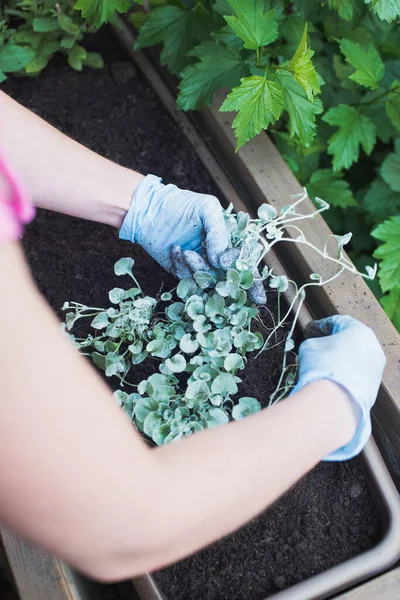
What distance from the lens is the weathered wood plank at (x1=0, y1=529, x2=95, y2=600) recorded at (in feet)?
3.16

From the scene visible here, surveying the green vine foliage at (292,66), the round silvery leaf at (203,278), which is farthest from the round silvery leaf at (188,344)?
the green vine foliage at (292,66)

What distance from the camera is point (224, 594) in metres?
1.02

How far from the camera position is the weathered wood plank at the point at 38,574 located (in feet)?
3.16

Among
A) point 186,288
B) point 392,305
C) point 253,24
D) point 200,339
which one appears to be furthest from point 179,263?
point 392,305

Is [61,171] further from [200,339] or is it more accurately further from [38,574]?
[38,574]

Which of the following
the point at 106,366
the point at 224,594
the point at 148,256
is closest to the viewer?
the point at 224,594

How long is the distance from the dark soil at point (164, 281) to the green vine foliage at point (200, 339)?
0.24 feet

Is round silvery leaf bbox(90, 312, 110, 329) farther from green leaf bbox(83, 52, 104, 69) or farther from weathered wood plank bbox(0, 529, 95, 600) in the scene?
green leaf bbox(83, 52, 104, 69)

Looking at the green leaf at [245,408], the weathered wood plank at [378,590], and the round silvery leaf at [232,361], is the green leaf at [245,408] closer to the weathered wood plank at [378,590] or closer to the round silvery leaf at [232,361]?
the round silvery leaf at [232,361]

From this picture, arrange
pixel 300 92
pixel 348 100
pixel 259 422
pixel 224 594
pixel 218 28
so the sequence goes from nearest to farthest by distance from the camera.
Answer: pixel 259 422 < pixel 224 594 < pixel 300 92 < pixel 218 28 < pixel 348 100

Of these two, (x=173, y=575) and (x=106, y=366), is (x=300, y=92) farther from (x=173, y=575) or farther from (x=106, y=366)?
(x=173, y=575)

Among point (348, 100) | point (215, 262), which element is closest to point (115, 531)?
point (215, 262)

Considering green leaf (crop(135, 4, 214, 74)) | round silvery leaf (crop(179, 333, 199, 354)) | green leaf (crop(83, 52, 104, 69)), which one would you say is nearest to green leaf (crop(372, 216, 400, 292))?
round silvery leaf (crop(179, 333, 199, 354))

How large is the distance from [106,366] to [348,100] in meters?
1.06
